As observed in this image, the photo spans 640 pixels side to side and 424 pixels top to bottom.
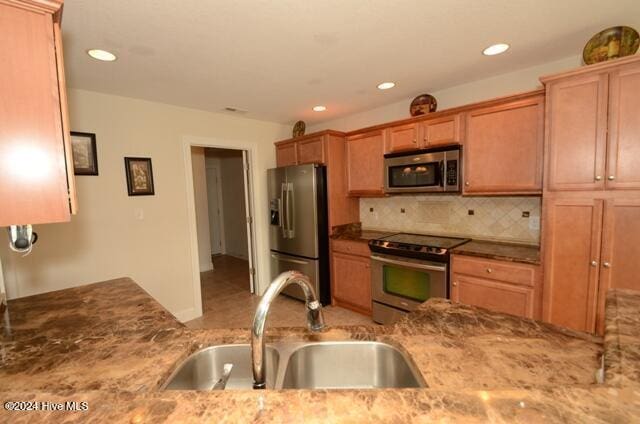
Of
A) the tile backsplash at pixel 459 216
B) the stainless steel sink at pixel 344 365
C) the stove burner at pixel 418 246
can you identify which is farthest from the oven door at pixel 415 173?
the stainless steel sink at pixel 344 365

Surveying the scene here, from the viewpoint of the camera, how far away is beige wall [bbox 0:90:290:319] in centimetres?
244

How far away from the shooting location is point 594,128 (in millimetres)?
1787

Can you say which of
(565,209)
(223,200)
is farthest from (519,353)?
(223,200)

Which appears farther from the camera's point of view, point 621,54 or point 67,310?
point 621,54

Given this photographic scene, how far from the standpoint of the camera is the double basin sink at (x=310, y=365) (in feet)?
3.34

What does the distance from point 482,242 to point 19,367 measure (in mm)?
3146

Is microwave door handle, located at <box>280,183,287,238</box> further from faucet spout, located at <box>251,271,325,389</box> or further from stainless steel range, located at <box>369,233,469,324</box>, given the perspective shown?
faucet spout, located at <box>251,271,325,389</box>

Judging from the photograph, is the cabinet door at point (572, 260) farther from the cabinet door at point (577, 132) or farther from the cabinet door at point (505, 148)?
the cabinet door at point (505, 148)

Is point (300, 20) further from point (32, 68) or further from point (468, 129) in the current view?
point (468, 129)

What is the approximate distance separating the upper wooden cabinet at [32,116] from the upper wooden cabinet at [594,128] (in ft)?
8.74

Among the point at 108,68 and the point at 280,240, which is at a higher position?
the point at 108,68

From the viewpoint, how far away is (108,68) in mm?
2121

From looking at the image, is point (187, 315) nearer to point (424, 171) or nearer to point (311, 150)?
point (311, 150)

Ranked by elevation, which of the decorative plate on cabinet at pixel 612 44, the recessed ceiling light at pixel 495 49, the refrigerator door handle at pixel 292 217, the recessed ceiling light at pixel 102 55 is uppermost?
the recessed ceiling light at pixel 495 49
